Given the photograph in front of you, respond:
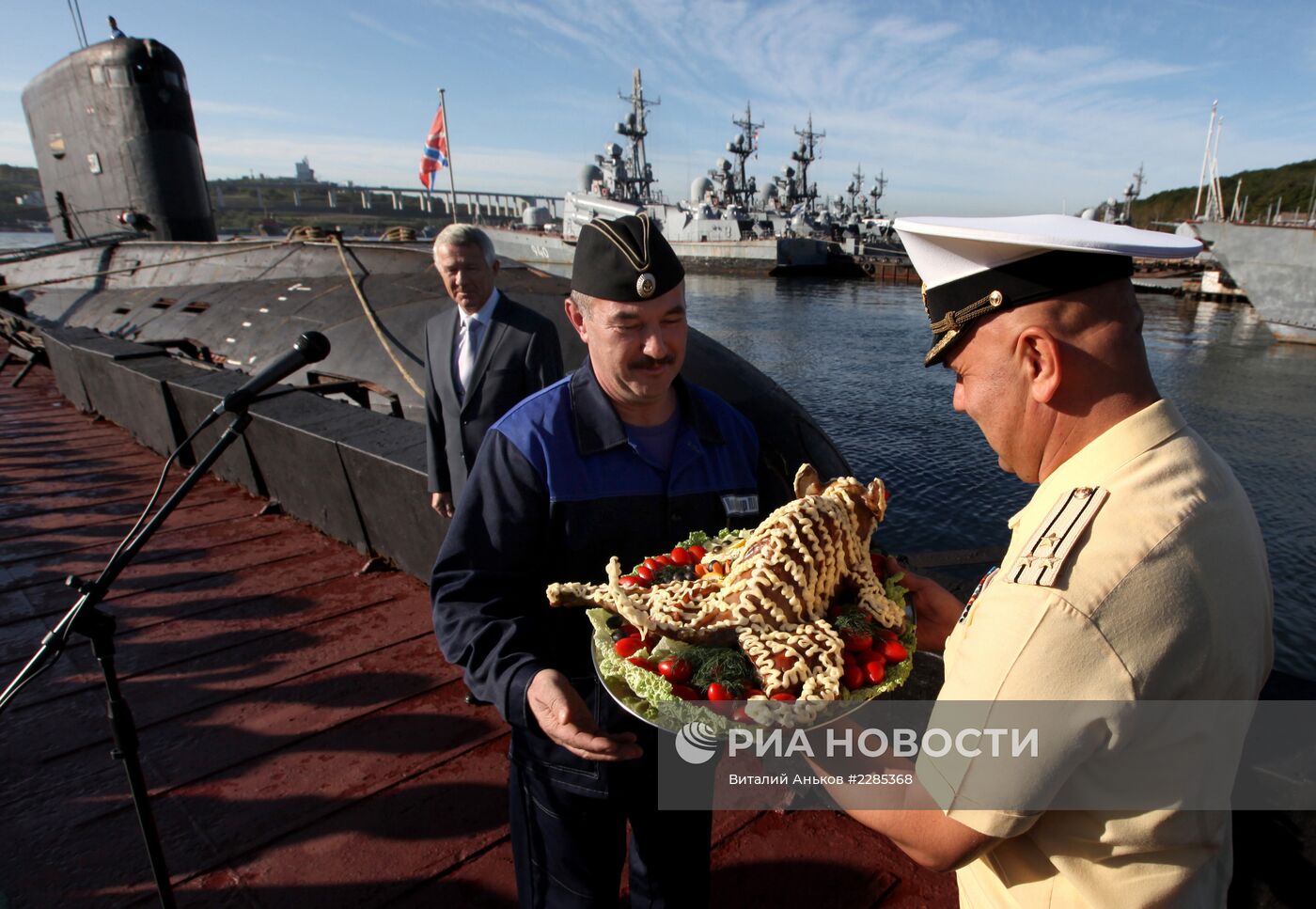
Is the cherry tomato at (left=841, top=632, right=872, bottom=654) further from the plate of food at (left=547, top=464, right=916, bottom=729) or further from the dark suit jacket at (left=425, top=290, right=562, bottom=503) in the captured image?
the dark suit jacket at (left=425, top=290, right=562, bottom=503)

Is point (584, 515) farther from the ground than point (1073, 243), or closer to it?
closer to it

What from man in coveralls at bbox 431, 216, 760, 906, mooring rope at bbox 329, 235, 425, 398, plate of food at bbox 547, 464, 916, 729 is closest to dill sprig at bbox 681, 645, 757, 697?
plate of food at bbox 547, 464, 916, 729

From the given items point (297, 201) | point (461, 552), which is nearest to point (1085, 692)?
point (461, 552)

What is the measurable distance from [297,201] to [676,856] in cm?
15436

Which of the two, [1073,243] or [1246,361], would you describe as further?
[1246,361]

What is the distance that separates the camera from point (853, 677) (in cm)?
175

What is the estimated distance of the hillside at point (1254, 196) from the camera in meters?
70.1

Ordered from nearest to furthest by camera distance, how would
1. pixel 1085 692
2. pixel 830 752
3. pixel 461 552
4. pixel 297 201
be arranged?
pixel 1085 692 → pixel 830 752 → pixel 461 552 → pixel 297 201

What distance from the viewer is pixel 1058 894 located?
4.74ft

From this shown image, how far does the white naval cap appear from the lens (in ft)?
4.58

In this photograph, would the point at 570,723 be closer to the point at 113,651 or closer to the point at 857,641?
the point at 857,641

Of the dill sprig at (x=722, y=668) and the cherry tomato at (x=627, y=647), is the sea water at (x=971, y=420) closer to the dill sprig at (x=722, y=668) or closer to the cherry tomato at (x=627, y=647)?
the dill sprig at (x=722, y=668)

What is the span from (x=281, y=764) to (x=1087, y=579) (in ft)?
12.5

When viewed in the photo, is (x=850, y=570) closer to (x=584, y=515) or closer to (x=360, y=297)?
(x=584, y=515)
